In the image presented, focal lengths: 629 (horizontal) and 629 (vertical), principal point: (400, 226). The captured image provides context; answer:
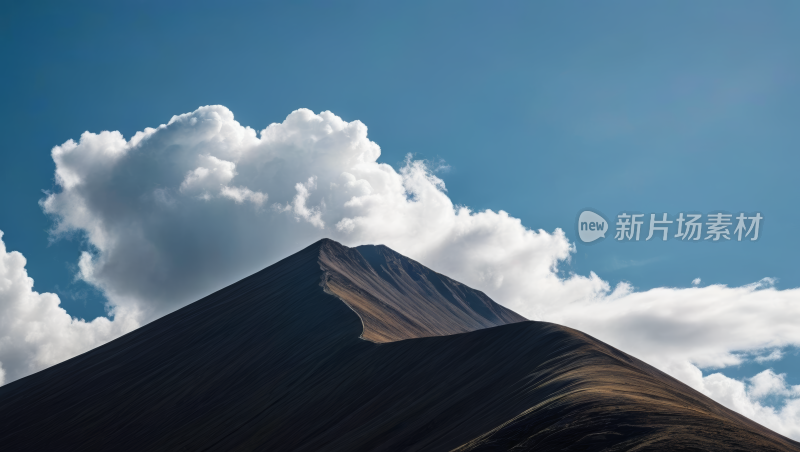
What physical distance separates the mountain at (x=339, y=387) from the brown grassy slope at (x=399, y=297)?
78 centimetres

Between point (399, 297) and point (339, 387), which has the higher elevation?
point (399, 297)

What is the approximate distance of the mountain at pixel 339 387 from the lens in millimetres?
26328

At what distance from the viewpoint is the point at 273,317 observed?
91250 mm

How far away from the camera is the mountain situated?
86.4 ft

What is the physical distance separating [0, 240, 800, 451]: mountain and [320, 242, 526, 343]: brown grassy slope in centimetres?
78

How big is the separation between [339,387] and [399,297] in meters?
77.3

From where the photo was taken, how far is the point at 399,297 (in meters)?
135

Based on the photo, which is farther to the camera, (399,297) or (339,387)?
(399,297)

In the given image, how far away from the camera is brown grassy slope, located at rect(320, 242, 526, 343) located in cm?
9166

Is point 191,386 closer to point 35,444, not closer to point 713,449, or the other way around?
point 35,444

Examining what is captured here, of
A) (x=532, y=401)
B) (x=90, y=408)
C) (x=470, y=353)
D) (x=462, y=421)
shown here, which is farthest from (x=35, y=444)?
(x=532, y=401)

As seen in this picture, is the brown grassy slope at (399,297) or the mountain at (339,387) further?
the brown grassy slope at (399,297)

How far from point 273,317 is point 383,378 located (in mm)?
40830

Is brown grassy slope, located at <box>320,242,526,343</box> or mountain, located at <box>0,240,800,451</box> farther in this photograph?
brown grassy slope, located at <box>320,242,526,343</box>
